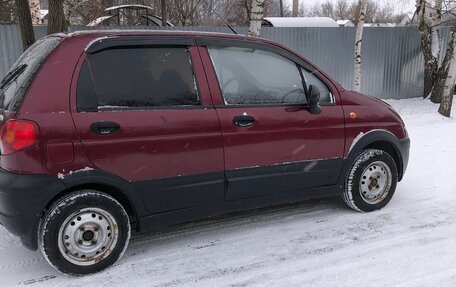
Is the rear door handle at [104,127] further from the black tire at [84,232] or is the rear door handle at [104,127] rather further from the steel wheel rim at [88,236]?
the steel wheel rim at [88,236]

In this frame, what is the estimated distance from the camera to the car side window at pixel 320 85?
14.6 ft

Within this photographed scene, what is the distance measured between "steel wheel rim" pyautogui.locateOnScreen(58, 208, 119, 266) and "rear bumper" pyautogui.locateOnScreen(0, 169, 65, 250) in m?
0.20

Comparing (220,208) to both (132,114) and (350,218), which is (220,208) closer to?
(132,114)

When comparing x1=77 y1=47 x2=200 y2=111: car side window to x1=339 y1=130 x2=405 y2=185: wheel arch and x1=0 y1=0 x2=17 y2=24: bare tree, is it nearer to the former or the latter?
x1=339 y1=130 x2=405 y2=185: wheel arch

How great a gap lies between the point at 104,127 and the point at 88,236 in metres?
0.82

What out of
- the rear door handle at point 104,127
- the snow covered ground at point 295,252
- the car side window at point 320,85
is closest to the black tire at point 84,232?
the snow covered ground at point 295,252

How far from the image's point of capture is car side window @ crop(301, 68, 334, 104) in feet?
14.6

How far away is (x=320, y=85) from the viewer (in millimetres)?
4504

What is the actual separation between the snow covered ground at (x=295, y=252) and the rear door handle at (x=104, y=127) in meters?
1.08

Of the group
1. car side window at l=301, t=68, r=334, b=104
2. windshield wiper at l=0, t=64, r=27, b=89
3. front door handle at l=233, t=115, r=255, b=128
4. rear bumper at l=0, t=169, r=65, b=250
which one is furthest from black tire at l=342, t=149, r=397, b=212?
windshield wiper at l=0, t=64, r=27, b=89

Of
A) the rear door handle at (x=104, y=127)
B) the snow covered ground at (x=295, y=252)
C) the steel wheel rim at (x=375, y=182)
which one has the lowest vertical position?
the snow covered ground at (x=295, y=252)

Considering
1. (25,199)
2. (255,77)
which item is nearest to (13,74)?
(25,199)

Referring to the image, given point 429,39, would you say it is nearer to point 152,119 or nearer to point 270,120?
point 270,120

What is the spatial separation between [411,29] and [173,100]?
42.7ft
